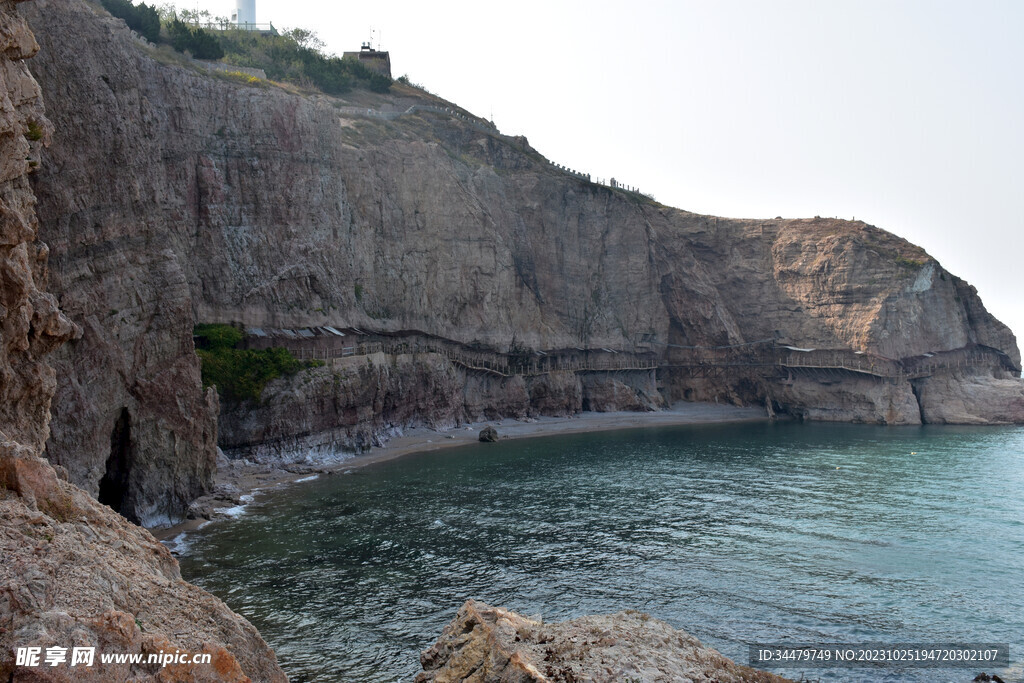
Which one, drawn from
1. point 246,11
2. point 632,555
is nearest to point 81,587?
point 632,555

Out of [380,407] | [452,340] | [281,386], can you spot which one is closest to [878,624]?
[281,386]

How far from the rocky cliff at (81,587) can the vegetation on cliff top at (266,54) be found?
227 ft

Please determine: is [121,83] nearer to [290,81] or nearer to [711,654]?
[711,654]

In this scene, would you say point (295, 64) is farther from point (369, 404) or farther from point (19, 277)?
point (19, 277)

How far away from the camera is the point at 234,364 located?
158ft

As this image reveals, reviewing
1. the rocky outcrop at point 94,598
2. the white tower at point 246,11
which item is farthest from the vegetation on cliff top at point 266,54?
the rocky outcrop at point 94,598

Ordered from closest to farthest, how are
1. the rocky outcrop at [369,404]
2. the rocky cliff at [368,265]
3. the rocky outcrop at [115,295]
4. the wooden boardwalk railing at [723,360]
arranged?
the rocky outcrop at [115,295] → the rocky cliff at [368,265] → the rocky outcrop at [369,404] → the wooden boardwalk railing at [723,360]

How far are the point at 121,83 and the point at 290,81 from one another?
57248 millimetres

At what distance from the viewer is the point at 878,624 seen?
77.7ft

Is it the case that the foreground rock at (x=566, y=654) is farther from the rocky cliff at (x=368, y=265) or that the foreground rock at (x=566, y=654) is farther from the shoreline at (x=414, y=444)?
the shoreline at (x=414, y=444)

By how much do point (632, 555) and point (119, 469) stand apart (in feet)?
75.1

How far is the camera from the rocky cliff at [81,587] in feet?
28.9

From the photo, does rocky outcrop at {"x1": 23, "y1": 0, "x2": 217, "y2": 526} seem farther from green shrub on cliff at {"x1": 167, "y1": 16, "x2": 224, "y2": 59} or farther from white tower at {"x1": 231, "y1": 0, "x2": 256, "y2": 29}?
A: white tower at {"x1": 231, "y1": 0, "x2": 256, "y2": 29}

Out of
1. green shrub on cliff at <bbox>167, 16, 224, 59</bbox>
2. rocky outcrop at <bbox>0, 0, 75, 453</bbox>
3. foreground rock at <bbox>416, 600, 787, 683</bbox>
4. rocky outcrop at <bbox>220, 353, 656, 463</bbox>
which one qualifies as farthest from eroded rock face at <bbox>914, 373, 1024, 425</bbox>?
rocky outcrop at <bbox>0, 0, 75, 453</bbox>
